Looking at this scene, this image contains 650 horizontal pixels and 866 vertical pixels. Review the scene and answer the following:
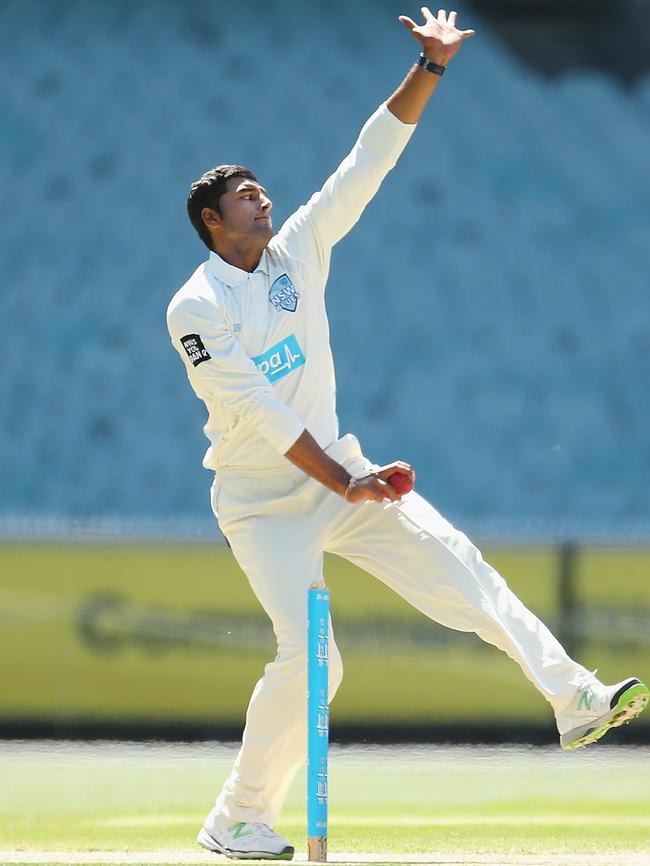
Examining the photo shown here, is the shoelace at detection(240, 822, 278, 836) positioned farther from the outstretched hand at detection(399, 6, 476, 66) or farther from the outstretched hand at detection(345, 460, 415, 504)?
the outstretched hand at detection(399, 6, 476, 66)

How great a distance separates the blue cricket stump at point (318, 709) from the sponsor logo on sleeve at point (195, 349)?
2.35 feet

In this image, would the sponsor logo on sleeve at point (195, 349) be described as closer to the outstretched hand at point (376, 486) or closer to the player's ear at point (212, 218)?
the player's ear at point (212, 218)

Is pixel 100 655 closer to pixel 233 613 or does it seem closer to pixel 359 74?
pixel 233 613

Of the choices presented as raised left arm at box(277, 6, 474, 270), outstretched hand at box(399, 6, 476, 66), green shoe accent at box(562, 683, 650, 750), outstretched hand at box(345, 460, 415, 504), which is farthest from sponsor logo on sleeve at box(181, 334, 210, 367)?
green shoe accent at box(562, 683, 650, 750)

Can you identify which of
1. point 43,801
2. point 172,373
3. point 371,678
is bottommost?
point 43,801

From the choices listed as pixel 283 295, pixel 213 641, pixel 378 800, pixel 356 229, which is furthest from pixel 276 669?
pixel 356 229

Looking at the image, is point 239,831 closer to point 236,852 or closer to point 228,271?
point 236,852

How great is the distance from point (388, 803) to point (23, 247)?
8870 mm

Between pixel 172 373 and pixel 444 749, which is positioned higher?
pixel 172 373

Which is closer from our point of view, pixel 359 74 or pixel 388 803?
pixel 388 803

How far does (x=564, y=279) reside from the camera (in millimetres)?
13992

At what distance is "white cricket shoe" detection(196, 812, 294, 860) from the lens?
173 inches

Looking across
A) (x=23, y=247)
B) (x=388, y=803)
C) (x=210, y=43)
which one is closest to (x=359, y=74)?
(x=210, y=43)

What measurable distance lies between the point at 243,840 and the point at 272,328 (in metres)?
1.41
